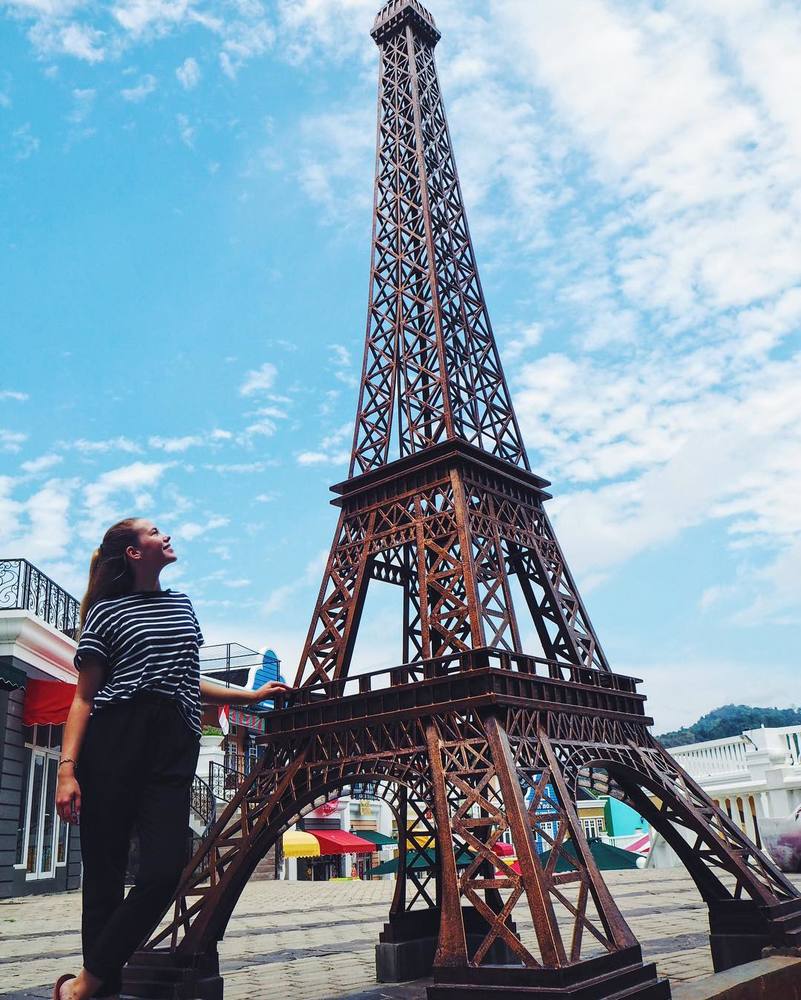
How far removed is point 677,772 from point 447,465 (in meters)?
6.45

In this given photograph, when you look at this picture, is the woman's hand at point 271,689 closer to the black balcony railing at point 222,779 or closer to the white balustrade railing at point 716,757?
the white balustrade railing at point 716,757

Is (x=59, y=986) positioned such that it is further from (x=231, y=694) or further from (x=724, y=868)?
(x=724, y=868)

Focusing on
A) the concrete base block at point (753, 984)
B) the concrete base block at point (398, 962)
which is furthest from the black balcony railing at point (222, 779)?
the concrete base block at point (753, 984)

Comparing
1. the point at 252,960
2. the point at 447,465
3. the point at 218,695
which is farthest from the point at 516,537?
the point at 218,695

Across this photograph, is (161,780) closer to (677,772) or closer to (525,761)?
(525,761)

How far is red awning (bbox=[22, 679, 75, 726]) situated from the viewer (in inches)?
878

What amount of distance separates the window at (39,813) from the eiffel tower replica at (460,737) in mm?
9917

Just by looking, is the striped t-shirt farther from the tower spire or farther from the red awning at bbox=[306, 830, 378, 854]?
the red awning at bbox=[306, 830, 378, 854]

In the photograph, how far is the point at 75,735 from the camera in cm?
405

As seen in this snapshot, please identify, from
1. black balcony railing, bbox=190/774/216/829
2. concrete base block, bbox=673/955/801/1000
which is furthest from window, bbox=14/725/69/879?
concrete base block, bbox=673/955/801/1000

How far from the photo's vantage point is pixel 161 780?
405 cm

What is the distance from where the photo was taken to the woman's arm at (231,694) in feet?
16.1

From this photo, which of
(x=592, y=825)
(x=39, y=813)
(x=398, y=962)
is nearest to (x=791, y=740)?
(x=398, y=962)

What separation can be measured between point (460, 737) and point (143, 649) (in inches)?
318
